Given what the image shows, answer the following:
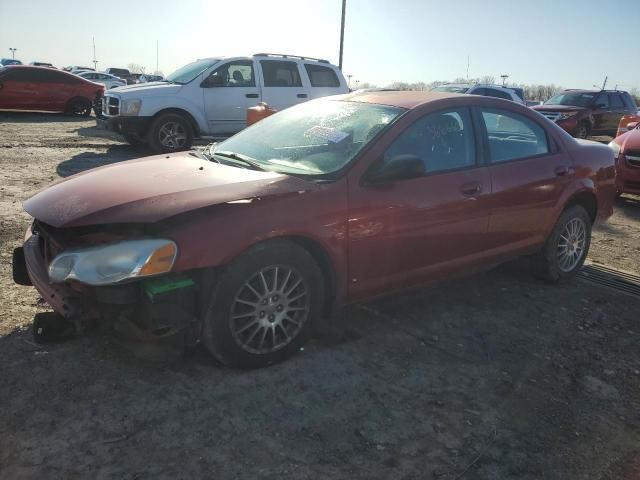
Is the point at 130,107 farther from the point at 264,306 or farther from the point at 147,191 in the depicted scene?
the point at 264,306

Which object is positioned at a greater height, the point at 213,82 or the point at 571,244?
the point at 213,82

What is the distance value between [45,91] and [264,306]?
55.4 ft

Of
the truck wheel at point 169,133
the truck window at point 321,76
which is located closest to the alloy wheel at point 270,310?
the truck wheel at point 169,133

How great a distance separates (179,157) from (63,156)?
726 centimetres

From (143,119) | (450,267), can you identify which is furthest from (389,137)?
(143,119)

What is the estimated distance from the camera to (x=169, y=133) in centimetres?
Result: 1041

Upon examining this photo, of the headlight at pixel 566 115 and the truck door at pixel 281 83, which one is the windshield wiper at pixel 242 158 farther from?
the headlight at pixel 566 115

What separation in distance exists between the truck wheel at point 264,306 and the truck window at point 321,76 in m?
9.08

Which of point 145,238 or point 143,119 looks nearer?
Answer: point 145,238

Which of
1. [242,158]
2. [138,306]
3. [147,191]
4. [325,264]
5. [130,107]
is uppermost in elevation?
[130,107]

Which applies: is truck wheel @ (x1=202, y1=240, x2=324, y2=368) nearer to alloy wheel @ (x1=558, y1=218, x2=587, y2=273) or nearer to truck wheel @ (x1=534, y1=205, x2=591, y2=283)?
truck wheel @ (x1=534, y1=205, x2=591, y2=283)

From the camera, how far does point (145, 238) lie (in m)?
2.71

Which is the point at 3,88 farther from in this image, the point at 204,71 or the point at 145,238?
the point at 145,238

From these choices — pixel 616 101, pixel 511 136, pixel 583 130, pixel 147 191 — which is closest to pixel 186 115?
pixel 511 136
